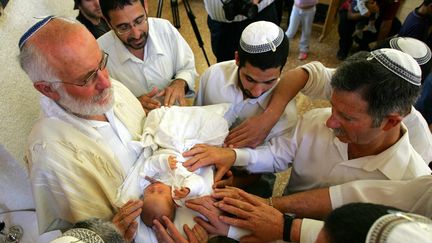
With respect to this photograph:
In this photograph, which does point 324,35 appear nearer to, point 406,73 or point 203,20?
point 203,20

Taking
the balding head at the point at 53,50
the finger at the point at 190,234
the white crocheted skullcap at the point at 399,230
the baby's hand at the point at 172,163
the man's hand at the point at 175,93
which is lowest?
the finger at the point at 190,234

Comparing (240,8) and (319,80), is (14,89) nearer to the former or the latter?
(240,8)

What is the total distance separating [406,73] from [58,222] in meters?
1.61

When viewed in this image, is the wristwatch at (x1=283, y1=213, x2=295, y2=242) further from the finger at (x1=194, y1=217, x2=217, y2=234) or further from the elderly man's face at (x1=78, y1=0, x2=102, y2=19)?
the elderly man's face at (x1=78, y1=0, x2=102, y2=19)

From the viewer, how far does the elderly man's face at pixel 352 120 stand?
3.87 ft

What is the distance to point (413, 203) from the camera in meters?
1.16

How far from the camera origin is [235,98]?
5.54 ft

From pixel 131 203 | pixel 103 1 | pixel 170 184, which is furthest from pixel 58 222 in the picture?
pixel 103 1

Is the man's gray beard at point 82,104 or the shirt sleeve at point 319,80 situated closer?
the man's gray beard at point 82,104

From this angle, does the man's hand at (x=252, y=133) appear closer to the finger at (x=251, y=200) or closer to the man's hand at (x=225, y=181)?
the man's hand at (x=225, y=181)

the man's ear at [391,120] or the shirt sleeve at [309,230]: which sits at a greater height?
the man's ear at [391,120]

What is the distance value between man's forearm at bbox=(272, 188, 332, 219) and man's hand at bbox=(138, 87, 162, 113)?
854mm

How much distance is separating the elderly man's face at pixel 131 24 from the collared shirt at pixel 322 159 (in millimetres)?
921

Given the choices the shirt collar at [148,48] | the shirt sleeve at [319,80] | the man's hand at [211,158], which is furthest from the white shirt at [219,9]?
the man's hand at [211,158]
